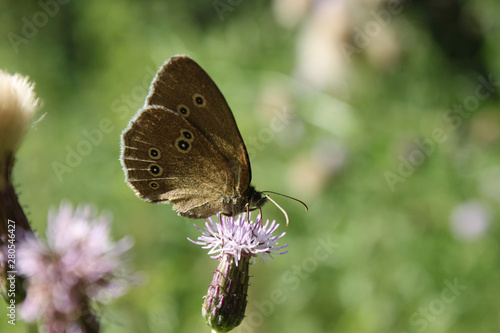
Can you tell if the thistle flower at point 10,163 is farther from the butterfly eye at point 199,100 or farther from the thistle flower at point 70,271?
the butterfly eye at point 199,100

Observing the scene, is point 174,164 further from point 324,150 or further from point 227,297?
point 324,150

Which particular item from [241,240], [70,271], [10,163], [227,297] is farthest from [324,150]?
[70,271]

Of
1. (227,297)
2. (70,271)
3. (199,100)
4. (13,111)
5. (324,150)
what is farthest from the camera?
(324,150)

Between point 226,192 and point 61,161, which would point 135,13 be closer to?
point 61,161

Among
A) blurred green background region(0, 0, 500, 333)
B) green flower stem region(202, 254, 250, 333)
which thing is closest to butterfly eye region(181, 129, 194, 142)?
green flower stem region(202, 254, 250, 333)

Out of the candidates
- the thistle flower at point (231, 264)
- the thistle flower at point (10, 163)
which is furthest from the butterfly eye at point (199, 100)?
the thistle flower at point (10, 163)

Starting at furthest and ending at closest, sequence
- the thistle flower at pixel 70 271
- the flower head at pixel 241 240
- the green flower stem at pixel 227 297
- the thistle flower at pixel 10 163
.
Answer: the flower head at pixel 241 240 < the green flower stem at pixel 227 297 < the thistle flower at pixel 10 163 < the thistle flower at pixel 70 271

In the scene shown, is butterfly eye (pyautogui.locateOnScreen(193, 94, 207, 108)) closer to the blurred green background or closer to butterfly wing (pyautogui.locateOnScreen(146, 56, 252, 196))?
butterfly wing (pyautogui.locateOnScreen(146, 56, 252, 196))
